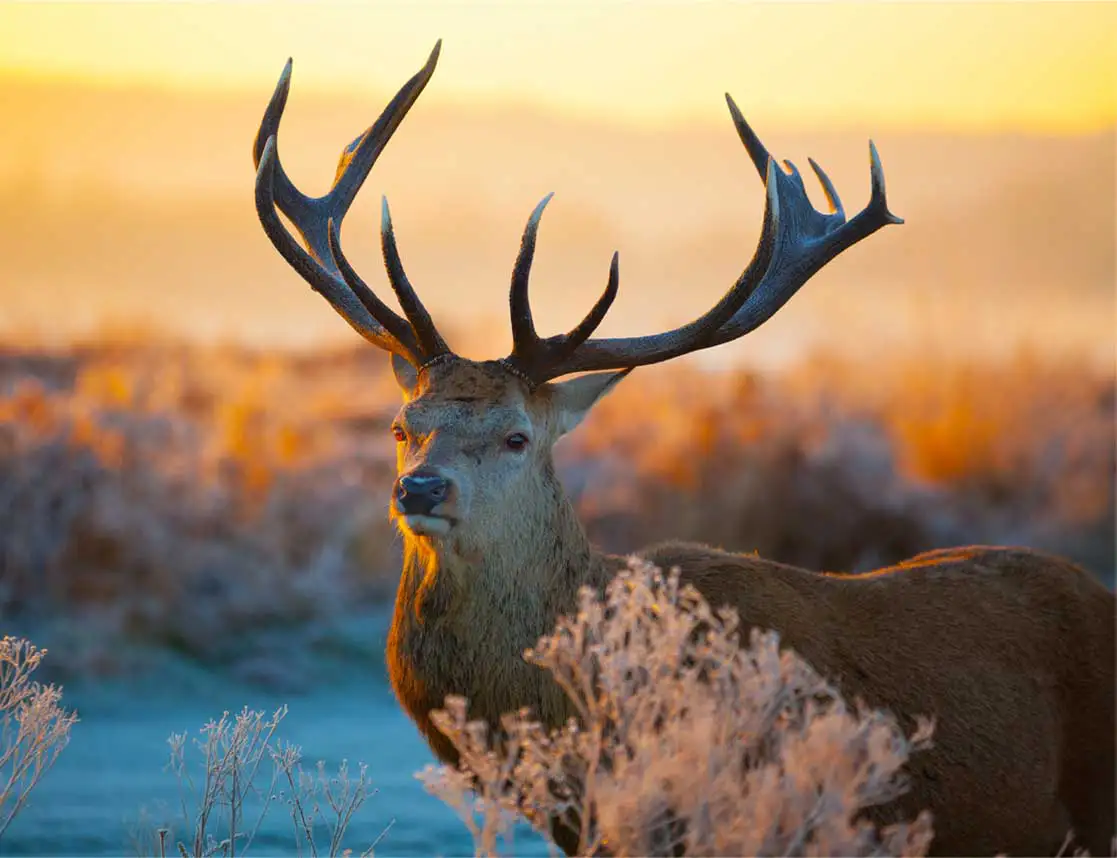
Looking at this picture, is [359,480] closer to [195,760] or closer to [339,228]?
[195,760]

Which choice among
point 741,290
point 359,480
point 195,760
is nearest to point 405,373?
point 741,290

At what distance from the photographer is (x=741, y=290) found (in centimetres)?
665

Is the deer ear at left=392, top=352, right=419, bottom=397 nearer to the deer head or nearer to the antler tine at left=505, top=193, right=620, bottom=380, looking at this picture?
the deer head

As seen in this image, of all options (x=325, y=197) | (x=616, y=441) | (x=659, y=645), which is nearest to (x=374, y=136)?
(x=325, y=197)

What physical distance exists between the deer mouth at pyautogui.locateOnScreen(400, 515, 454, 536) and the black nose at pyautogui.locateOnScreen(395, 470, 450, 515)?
2 cm

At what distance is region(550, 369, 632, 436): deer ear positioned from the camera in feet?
22.3

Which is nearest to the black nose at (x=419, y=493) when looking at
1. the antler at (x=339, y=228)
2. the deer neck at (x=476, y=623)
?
the deer neck at (x=476, y=623)

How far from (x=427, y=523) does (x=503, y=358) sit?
3.05ft

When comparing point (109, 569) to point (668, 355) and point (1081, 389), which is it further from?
point (1081, 389)

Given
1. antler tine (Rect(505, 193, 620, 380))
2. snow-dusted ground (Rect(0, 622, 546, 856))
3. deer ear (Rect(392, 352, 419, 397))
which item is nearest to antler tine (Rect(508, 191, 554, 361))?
antler tine (Rect(505, 193, 620, 380))

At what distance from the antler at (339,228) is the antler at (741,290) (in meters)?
0.36

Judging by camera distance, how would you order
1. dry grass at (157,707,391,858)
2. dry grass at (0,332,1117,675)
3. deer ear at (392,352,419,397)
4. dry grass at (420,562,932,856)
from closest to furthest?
dry grass at (420,562,932,856), dry grass at (157,707,391,858), deer ear at (392,352,419,397), dry grass at (0,332,1117,675)

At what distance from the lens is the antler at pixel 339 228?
667 cm

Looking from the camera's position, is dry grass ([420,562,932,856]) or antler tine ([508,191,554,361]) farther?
antler tine ([508,191,554,361])
